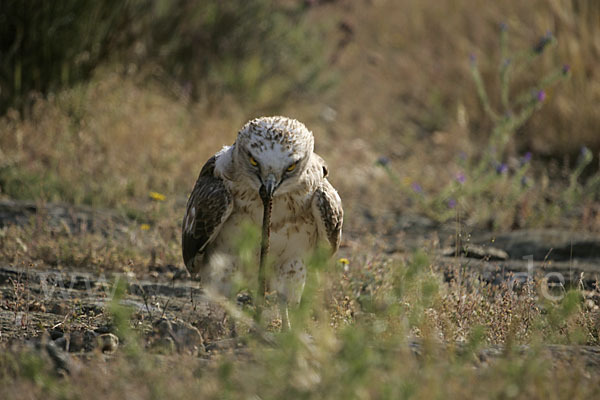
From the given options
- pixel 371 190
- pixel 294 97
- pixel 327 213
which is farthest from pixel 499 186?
pixel 327 213

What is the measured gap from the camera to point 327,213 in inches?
165

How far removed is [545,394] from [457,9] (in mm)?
11068

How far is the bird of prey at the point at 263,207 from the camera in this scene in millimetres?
3719

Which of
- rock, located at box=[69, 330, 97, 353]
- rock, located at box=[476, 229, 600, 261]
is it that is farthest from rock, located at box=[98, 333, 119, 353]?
rock, located at box=[476, 229, 600, 261]

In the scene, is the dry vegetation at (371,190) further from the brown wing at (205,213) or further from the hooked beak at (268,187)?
the brown wing at (205,213)

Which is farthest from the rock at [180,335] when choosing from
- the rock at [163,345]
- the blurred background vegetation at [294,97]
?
the blurred background vegetation at [294,97]

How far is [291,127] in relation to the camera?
3.85 m

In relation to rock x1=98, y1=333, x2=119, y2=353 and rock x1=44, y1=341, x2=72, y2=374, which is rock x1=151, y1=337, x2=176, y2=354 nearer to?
rock x1=98, y1=333, x2=119, y2=353

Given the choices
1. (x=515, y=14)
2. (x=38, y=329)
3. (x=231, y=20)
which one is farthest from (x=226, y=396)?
(x=515, y=14)

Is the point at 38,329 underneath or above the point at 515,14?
underneath

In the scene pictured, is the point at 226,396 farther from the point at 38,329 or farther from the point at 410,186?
the point at 410,186

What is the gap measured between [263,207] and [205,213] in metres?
0.35

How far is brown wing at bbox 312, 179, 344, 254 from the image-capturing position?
164 inches

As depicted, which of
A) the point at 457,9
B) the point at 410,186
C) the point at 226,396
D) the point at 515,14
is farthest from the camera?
the point at 457,9
